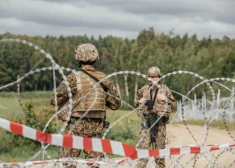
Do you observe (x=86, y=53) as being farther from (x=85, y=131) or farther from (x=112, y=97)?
(x=85, y=131)

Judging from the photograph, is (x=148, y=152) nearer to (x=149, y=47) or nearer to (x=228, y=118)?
(x=228, y=118)

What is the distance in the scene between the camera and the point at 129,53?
295ft

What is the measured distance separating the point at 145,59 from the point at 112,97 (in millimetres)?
75728

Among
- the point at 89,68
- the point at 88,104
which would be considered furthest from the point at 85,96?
the point at 89,68

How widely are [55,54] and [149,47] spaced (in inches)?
1331

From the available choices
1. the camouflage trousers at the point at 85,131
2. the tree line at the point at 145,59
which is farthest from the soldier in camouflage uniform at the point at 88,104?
the tree line at the point at 145,59

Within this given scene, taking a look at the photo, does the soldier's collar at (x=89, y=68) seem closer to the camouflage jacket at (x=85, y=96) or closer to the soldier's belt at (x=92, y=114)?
the camouflage jacket at (x=85, y=96)

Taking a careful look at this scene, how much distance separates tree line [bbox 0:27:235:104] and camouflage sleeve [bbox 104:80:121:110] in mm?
39539

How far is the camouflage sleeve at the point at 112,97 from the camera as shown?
6.11m

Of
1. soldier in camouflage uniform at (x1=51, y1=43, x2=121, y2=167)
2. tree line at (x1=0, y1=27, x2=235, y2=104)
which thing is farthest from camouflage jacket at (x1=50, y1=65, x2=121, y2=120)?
tree line at (x1=0, y1=27, x2=235, y2=104)

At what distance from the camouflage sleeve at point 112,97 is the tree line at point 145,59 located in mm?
39539

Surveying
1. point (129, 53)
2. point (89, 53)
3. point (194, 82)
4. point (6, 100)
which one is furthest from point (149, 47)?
point (89, 53)

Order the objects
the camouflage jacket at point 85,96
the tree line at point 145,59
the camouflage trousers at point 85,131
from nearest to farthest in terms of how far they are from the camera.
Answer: the camouflage jacket at point 85,96 → the camouflage trousers at point 85,131 → the tree line at point 145,59

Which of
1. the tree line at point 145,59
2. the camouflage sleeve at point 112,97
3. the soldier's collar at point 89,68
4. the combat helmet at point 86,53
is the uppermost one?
the combat helmet at point 86,53
